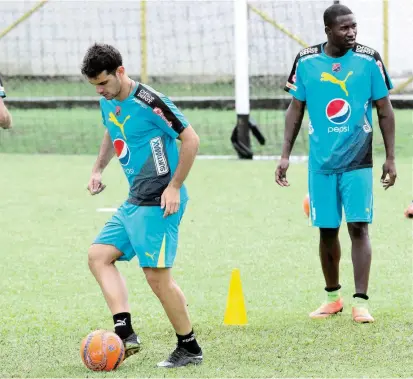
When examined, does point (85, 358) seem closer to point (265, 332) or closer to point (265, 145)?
point (265, 332)

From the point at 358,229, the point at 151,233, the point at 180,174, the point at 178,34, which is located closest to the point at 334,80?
the point at 358,229

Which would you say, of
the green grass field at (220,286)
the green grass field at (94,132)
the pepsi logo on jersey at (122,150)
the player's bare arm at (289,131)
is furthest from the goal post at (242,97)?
the pepsi logo on jersey at (122,150)

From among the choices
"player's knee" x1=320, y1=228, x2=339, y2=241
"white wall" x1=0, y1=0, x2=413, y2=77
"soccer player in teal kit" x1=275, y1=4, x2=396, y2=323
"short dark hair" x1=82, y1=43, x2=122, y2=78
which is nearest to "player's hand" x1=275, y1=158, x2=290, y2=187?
"soccer player in teal kit" x1=275, y1=4, x2=396, y2=323

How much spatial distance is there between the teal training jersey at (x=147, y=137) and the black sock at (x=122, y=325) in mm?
640

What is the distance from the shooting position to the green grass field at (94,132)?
1620 centimetres

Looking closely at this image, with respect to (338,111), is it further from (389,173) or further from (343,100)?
(389,173)

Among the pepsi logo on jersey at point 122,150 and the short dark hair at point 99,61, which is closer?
the short dark hair at point 99,61

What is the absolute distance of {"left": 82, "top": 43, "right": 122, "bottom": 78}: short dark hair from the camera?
582cm

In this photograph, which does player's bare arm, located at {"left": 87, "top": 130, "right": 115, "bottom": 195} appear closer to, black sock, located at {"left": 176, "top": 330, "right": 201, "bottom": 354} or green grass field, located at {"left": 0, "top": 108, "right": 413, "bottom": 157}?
black sock, located at {"left": 176, "top": 330, "right": 201, "bottom": 354}

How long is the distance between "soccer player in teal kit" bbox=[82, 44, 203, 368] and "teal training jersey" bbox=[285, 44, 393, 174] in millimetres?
1344

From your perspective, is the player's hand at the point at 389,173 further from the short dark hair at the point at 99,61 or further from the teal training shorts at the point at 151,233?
the short dark hair at the point at 99,61

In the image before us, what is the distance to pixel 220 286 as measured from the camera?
8.02 meters

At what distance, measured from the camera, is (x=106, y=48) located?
588 cm

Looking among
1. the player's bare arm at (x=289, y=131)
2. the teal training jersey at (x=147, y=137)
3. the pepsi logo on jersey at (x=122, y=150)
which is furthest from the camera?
the player's bare arm at (x=289, y=131)
